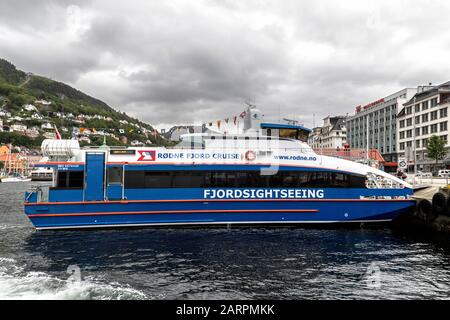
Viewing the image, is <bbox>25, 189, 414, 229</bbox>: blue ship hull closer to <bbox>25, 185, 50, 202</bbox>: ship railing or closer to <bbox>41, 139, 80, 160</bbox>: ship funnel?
<bbox>25, 185, 50, 202</bbox>: ship railing

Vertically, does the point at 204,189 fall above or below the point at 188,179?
below

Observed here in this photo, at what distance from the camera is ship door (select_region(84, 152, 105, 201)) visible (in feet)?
44.7

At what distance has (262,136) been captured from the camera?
1563 cm

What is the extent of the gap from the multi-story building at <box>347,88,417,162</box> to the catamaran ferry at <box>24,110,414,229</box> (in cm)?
5149

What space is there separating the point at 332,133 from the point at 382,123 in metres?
25.3

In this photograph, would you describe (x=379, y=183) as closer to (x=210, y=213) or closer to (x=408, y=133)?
(x=210, y=213)

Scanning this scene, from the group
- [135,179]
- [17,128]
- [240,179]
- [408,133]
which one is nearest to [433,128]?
[408,133]

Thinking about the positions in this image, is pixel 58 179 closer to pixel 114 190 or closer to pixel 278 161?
pixel 114 190

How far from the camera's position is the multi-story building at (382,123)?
66.4 meters

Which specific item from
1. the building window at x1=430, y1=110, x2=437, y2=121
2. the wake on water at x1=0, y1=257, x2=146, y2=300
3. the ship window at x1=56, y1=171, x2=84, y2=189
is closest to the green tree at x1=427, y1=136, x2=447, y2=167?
the building window at x1=430, y1=110, x2=437, y2=121

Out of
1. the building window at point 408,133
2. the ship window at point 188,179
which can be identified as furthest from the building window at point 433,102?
the ship window at point 188,179

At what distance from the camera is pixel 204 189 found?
14.1 metres

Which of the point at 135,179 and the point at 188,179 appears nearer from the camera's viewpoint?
the point at 135,179

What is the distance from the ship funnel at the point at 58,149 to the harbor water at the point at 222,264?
3321 mm
